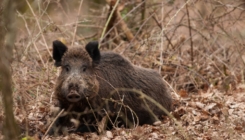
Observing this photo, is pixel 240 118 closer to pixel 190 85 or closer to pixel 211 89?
pixel 211 89

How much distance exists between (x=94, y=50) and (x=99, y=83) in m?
0.53

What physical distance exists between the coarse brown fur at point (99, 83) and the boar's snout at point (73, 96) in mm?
16

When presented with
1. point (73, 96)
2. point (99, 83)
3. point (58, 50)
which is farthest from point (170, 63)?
point (73, 96)

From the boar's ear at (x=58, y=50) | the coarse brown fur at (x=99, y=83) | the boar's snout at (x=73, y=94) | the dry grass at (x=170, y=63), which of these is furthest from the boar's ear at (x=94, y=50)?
the dry grass at (x=170, y=63)

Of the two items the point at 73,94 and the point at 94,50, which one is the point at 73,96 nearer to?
the point at 73,94

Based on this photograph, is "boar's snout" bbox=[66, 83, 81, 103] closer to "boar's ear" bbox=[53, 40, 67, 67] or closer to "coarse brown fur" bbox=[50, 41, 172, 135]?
"coarse brown fur" bbox=[50, 41, 172, 135]

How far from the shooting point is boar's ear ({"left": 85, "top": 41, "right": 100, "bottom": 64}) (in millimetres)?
8570

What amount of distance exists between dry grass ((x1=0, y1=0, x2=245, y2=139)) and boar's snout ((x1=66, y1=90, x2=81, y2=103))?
52 cm

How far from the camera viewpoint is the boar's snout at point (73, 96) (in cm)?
791

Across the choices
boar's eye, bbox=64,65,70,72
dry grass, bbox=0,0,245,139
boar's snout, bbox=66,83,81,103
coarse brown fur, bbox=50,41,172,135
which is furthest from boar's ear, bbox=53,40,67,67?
boar's snout, bbox=66,83,81,103

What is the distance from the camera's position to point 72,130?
845cm

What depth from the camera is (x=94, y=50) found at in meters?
8.63

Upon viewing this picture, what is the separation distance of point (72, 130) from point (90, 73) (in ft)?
3.03

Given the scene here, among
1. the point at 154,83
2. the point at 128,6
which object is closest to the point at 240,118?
the point at 154,83
